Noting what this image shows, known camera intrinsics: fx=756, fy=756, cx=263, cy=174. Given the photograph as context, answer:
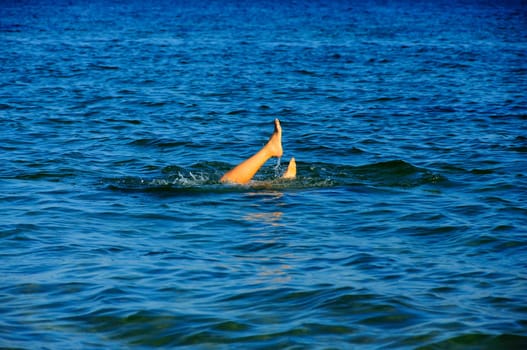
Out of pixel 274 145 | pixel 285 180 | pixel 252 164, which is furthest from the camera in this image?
pixel 285 180

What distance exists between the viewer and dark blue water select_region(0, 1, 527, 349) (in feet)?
24.5

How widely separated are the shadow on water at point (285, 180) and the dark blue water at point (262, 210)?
6 centimetres

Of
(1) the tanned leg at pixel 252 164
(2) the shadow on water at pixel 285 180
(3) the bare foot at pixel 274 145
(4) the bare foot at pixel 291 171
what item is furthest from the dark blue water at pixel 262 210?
(3) the bare foot at pixel 274 145

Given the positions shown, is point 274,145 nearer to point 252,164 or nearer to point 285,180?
point 252,164

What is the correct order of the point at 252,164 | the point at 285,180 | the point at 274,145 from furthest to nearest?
the point at 285,180
the point at 274,145
the point at 252,164

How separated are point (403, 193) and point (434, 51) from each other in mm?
22126

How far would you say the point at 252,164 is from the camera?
39.8 ft

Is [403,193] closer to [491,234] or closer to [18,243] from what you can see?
[491,234]

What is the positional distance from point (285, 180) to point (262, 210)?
1719mm

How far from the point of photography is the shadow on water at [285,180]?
1242 cm

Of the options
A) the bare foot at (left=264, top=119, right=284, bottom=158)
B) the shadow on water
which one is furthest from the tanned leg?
the shadow on water

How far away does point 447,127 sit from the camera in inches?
695

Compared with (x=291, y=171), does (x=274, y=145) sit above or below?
above

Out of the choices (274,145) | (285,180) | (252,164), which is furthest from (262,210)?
(285,180)
